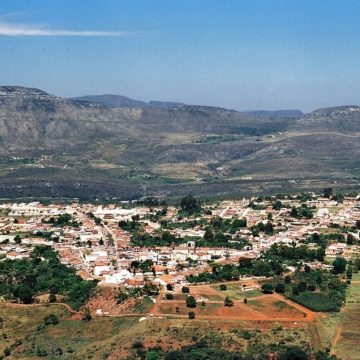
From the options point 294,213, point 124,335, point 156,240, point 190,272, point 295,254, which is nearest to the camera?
point 124,335

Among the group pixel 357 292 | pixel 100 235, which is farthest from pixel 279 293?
pixel 100 235

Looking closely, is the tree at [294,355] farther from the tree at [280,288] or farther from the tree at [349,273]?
the tree at [349,273]

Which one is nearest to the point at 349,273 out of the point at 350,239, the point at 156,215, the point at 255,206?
the point at 350,239

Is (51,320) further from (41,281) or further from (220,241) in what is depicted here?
(220,241)

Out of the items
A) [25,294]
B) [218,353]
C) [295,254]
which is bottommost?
[25,294]

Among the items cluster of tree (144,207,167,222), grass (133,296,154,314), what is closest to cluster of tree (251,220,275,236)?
cluster of tree (144,207,167,222)

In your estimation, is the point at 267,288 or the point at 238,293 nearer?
the point at 238,293

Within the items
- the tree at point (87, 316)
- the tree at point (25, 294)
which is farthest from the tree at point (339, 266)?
the tree at point (25, 294)

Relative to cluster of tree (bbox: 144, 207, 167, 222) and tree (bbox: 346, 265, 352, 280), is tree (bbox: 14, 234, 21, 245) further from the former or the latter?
tree (bbox: 346, 265, 352, 280)
